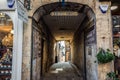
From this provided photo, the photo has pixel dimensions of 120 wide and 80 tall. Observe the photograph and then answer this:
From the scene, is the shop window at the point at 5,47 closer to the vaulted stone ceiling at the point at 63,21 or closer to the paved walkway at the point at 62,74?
the vaulted stone ceiling at the point at 63,21

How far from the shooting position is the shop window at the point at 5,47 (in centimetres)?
554

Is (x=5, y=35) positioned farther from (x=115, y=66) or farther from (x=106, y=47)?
(x=115, y=66)

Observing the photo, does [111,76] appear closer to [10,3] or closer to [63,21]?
[10,3]

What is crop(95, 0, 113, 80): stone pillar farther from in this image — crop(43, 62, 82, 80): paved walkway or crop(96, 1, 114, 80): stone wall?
crop(43, 62, 82, 80): paved walkway

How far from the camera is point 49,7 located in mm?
Result: 6445

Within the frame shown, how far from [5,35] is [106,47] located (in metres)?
3.38

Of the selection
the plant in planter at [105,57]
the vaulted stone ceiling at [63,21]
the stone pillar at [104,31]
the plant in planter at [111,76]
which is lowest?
the plant in planter at [111,76]

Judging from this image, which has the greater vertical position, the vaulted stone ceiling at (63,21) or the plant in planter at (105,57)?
the vaulted stone ceiling at (63,21)

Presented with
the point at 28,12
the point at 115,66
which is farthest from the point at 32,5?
the point at 115,66

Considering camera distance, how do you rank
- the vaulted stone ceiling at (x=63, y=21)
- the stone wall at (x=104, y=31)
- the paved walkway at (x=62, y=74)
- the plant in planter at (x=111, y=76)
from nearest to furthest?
the plant in planter at (x=111, y=76) → the stone wall at (x=104, y=31) → the vaulted stone ceiling at (x=63, y=21) → the paved walkway at (x=62, y=74)

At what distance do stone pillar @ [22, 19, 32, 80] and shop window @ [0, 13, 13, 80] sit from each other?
441mm

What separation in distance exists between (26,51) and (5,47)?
2.28 feet

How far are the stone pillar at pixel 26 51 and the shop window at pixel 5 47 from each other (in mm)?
441

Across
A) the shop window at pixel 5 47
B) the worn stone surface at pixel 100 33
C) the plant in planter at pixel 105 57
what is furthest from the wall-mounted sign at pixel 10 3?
the plant in planter at pixel 105 57
